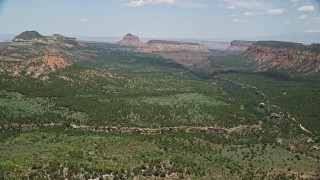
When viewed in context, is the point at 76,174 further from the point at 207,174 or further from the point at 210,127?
the point at 210,127

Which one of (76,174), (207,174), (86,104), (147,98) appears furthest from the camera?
(147,98)

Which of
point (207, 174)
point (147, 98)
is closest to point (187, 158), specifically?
point (207, 174)

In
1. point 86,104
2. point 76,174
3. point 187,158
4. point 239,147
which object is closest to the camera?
point 76,174

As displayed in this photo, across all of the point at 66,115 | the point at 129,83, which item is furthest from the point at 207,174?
the point at 129,83

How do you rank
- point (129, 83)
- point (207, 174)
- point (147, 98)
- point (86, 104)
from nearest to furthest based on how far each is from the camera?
1. point (207, 174)
2. point (86, 104)
3. point (147, 98)
4. point (129, 83)

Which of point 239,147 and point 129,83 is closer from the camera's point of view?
point 239,147

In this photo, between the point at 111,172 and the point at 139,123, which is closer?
the point at 111,172

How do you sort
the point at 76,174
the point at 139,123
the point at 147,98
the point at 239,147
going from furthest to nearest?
the point at 147,98
the point at 139,123
the point at 239,147
the point at 76,174

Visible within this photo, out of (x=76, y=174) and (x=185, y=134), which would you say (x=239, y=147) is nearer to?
(x=185, y=134)

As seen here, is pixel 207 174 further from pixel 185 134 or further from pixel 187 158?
pixel 185 134
